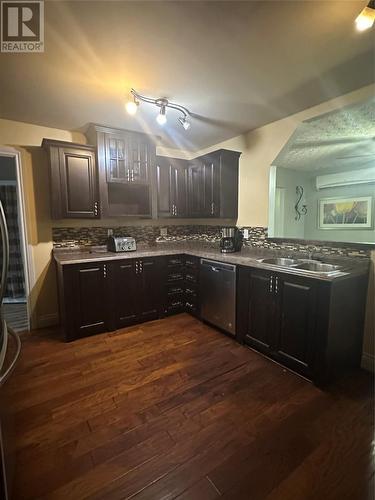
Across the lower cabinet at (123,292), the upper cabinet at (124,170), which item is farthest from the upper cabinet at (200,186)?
the lower cabinet at (123,292)

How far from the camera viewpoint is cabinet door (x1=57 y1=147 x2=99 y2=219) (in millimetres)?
2717

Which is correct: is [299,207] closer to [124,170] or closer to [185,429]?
[124,170]

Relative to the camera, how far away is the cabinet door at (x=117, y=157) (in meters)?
2.90

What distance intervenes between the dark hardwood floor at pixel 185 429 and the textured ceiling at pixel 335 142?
7.91 ft

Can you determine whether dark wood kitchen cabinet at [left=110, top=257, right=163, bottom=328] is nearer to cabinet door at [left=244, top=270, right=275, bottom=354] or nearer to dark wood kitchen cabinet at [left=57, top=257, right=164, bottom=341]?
dark wood kitchen cabinet at [left=57, top=257, right=164, bottom=341]

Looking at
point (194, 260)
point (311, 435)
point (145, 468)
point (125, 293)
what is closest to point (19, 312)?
point (125, 293)

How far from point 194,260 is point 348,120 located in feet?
7.46

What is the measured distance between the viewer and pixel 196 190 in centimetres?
359

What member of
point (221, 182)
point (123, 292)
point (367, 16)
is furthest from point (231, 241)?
point (367, 16)

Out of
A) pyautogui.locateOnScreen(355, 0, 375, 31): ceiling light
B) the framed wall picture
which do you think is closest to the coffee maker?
the framed wall picture

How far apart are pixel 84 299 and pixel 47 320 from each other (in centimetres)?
85

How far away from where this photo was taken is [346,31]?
141 centimetres

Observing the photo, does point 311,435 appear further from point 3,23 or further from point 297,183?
point 297,183

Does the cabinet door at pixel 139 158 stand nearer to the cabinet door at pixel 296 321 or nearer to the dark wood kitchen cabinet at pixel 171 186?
the dark wood kitchen cabinet at pixel 171 186
